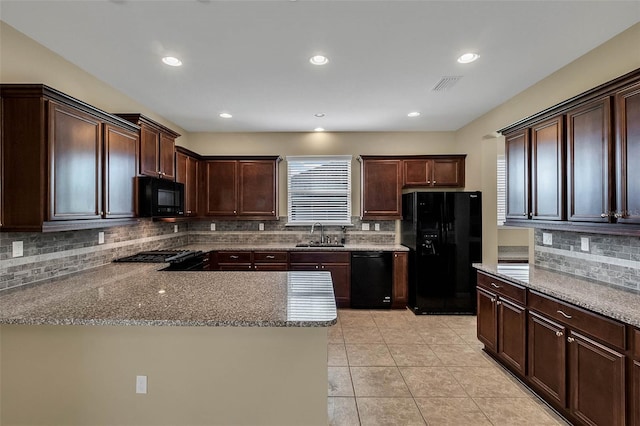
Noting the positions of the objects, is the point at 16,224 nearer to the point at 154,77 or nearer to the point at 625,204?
the point at 154,77

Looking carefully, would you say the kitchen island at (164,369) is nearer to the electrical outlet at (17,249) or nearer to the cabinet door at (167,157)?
the electrical outlet at (17,249)

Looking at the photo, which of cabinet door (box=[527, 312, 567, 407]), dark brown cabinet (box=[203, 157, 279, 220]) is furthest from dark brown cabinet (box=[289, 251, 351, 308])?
cabinet door (box=[527, 312, 567, 407])

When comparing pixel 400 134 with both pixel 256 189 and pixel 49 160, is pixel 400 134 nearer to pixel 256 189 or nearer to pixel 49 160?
pixel 256 189

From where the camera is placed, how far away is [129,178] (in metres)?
2.92

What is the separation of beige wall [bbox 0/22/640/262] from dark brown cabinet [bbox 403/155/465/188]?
0.17 metres

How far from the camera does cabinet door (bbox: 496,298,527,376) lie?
247 cm

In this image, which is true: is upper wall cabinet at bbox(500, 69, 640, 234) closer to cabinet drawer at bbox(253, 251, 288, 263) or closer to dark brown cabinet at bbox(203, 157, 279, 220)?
cabinet drawer at bbox(253, 251, 288, 263)

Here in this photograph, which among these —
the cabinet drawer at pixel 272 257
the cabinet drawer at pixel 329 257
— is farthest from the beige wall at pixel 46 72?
the cabinet drawer at pixel 329 257

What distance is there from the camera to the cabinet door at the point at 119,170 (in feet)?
8.57

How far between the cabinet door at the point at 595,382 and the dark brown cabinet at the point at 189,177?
14.5 ft

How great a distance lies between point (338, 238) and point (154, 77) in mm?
3422

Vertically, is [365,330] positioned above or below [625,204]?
below

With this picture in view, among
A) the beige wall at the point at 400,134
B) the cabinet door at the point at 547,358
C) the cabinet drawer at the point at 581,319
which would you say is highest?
the beige wall at the point at 400,134

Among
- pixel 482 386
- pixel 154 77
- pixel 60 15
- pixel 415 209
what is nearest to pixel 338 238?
pixel 415 209
